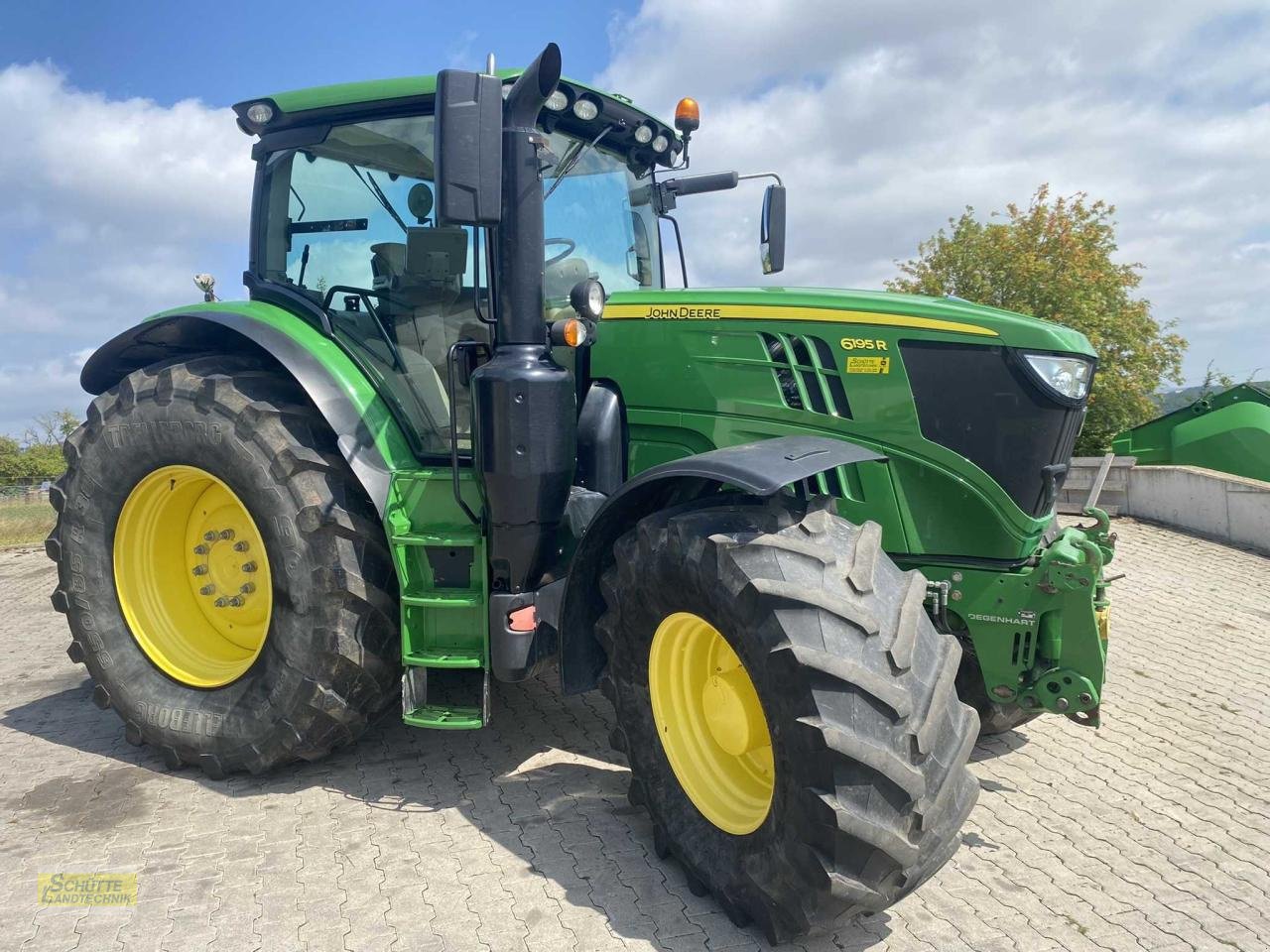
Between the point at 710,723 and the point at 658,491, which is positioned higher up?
the point at 658,491

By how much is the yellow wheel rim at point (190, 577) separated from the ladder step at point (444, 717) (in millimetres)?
938

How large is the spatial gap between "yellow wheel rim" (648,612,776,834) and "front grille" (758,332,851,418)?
0.91 m

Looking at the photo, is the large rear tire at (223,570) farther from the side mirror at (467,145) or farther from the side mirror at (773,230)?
the side mirror at (773,230)

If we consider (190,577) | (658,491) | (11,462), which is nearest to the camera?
(658,491)

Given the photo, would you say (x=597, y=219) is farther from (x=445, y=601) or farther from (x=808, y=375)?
(x=445, y=601)

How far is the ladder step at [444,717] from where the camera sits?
10.4ft

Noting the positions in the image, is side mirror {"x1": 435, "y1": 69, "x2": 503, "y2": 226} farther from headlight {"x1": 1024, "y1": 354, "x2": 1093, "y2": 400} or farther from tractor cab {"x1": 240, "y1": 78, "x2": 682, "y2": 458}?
headlight {"x1": 1024, "y1": 354, "x2": 1093, "y2": 400}

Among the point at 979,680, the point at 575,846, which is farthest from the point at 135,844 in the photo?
the point at 979,680

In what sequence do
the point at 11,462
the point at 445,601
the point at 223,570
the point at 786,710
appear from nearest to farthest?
1. the point at 786,710
2. the point at 445,601
3. the point at 223,570
4. the point at 11,462

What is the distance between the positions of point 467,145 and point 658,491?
1209mm

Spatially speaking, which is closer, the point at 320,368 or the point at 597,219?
the point at 320,368

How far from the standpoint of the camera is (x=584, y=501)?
11.0ft

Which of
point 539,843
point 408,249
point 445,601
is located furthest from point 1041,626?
point 408,249

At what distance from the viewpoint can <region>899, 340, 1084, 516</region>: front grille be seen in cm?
297
